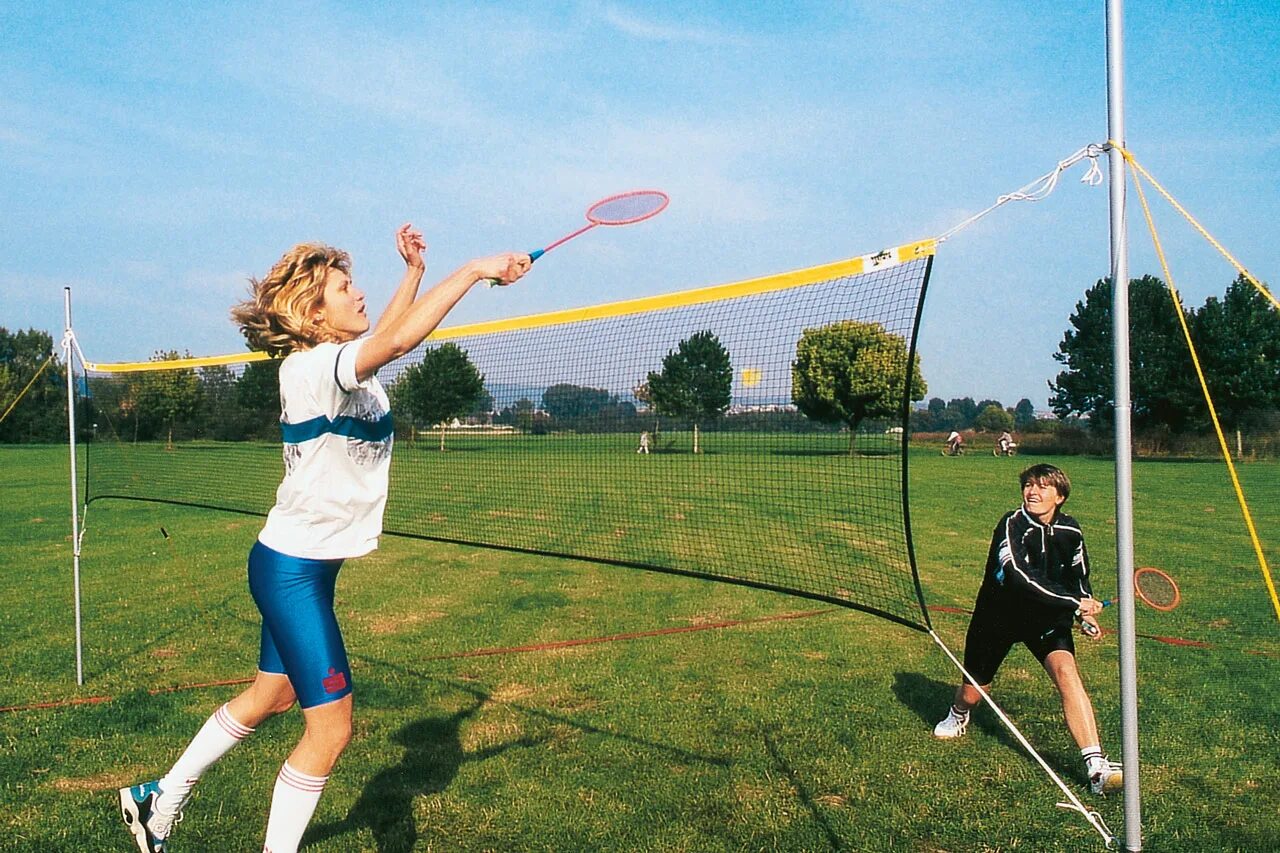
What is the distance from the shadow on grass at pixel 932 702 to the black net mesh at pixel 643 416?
28.8 inches

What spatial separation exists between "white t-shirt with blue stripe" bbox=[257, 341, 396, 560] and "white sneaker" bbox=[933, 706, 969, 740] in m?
4.02

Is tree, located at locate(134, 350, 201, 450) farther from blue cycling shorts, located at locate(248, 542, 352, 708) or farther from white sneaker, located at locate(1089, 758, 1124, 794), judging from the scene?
white sneaker, located at locate(1089, 758, 1124, 794)

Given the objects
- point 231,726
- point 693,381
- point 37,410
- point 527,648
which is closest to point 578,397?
point 693,381

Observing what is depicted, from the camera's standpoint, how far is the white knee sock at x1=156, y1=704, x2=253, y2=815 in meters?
3.92

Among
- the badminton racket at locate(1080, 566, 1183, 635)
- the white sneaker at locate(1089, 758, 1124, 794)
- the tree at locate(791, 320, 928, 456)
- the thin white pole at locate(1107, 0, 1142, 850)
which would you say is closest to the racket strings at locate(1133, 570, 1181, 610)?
the badminton racket at locate(1080, 566, 1183, 635)

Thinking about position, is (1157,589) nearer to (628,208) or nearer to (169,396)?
(628,208)

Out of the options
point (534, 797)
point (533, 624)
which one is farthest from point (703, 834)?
point (533, 624)

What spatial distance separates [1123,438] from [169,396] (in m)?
10.8

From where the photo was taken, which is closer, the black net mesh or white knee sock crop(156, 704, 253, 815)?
white knee sock crop(156, 704, 253, 815)

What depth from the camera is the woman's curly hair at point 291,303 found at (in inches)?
145

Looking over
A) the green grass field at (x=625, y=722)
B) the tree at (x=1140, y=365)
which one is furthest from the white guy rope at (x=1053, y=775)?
the tree at (x=1140, y=365)

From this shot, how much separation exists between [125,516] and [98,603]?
9800 millimetres

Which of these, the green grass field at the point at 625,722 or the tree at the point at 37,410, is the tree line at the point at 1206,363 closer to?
the green grass field at the point at 625,722

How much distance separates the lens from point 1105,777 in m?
5.02
